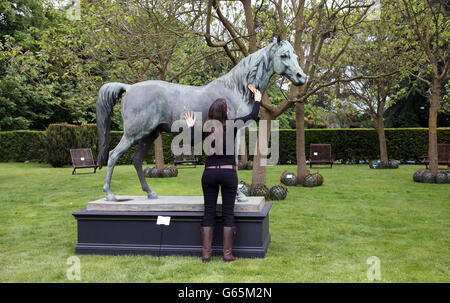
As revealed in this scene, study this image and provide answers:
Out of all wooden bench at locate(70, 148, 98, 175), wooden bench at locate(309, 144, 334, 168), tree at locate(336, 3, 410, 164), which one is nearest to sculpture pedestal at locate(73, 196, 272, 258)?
tree at locate(336, 3, 410, 164)

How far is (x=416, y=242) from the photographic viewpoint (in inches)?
213

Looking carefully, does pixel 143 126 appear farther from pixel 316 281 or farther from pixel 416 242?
pixel 416 242

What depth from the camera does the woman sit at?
4.33 metres

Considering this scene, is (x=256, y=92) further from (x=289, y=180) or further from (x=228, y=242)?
(x=289, y=180)

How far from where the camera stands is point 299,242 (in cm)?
546

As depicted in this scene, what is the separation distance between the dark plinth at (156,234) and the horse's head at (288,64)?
1.67 m

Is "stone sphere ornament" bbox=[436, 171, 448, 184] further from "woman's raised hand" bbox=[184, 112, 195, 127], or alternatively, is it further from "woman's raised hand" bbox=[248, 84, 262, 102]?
"woman's raised hand" bbox=[184, 112, 195, 127]

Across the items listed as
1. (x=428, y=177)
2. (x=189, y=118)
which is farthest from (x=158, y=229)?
(x=428, y=177)

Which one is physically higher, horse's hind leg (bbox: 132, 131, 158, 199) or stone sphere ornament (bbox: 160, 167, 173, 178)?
horse's hind leg (bbox: 132, 131, 158, 199)

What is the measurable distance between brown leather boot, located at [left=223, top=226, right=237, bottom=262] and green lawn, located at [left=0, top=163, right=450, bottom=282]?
0.10 m

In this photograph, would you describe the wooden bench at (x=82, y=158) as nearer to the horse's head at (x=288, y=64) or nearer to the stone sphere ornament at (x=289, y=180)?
the stone sphere ornament at (x=289, y=180)

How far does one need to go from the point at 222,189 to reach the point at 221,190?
83 mm
